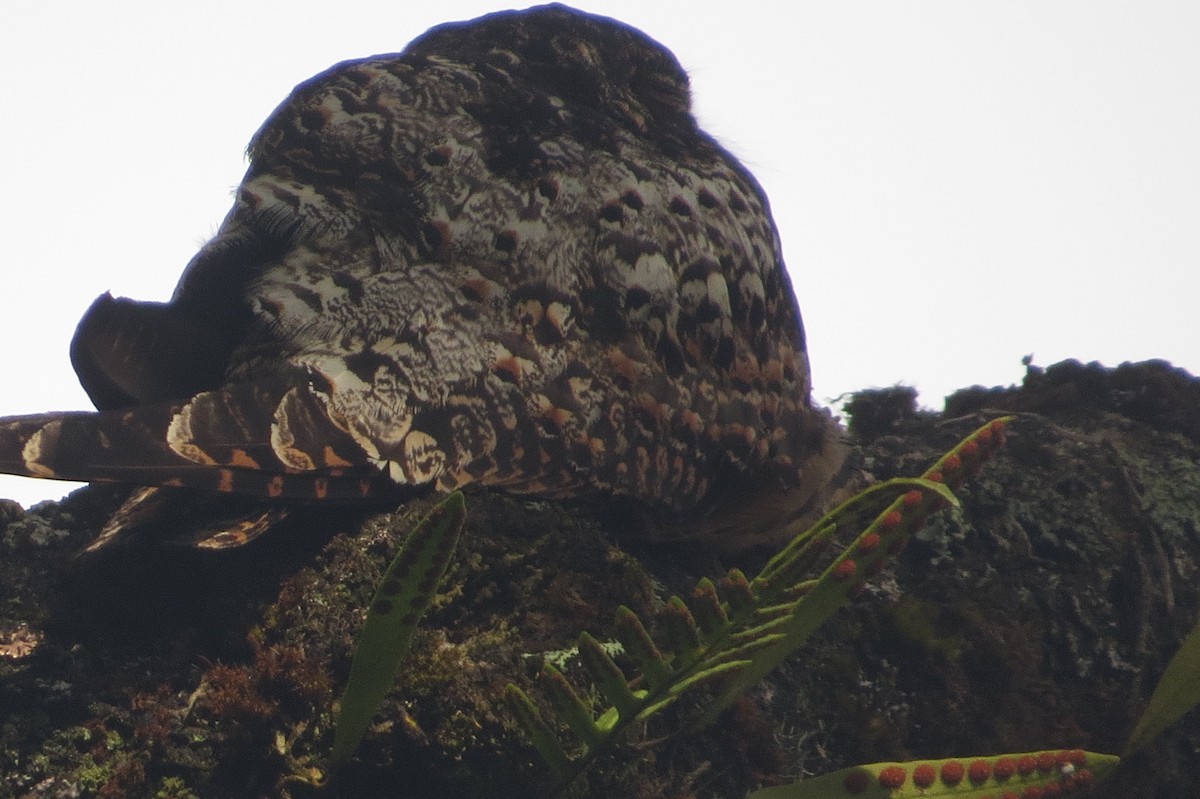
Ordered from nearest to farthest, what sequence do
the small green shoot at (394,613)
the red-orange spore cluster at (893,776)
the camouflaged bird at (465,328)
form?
the small green shoot at (394,613) < the red-orange spore cluster at (893,776) < the camouflaged bird at (465,328)

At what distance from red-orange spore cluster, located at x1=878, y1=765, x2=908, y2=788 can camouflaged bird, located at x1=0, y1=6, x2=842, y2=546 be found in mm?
1110

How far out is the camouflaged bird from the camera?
2387 mm

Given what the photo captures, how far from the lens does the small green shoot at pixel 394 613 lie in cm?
159

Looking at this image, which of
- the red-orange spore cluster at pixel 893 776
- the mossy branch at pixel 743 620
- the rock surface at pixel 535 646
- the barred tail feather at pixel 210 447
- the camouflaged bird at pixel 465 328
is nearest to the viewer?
the mossy branch at pixel 743 620

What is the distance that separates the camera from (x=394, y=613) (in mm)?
1697

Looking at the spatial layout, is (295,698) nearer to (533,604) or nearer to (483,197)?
(533,604)

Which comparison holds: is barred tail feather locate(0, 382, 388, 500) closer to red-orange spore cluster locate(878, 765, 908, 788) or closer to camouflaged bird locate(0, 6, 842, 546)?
camouflaged bird locate(0, 6, 842, 546)

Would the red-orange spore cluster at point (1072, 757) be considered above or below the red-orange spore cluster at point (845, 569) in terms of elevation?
below

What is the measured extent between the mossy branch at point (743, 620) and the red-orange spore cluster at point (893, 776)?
259 millimetres

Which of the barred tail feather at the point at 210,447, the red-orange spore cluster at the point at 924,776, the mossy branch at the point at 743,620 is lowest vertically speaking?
the red-orange spore cluster at the point at 924,776

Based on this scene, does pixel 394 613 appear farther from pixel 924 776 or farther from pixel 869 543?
pixel 924 776

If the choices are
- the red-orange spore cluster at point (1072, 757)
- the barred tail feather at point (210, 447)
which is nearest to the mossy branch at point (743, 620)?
the red-orange spore cluster at point (1072, 757)

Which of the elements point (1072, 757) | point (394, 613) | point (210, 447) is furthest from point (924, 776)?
point (210, 447)

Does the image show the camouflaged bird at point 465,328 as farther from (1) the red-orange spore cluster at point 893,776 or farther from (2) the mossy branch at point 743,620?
(1) the red-orange spore cluster at point 893,776
